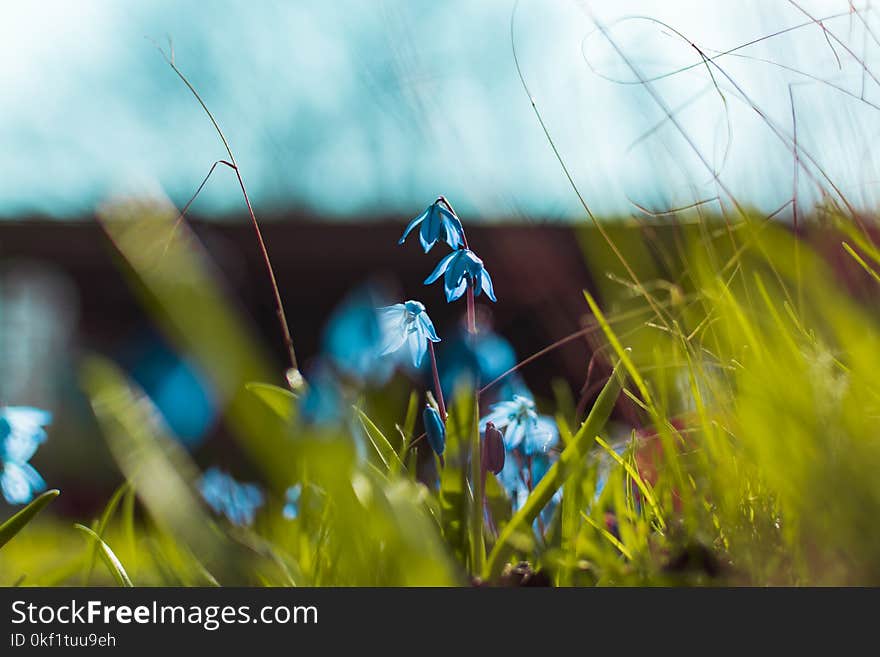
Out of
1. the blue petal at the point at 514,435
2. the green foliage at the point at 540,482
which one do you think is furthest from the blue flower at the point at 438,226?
the blue petal at the point at 514,435

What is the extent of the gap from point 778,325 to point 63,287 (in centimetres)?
465

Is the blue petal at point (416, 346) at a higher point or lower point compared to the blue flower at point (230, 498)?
lower

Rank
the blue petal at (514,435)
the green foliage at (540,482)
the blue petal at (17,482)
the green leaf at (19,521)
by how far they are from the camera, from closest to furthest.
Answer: the green foliage at (540,482) < the green leaf at (19,521) < the blue petal at (17,482) < the blue petal at (514,435)

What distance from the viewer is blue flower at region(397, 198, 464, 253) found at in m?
0.85

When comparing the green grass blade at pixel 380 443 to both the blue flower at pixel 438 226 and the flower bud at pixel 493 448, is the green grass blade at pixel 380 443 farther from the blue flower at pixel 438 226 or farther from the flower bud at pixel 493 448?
the blue flower at pixel 438 226

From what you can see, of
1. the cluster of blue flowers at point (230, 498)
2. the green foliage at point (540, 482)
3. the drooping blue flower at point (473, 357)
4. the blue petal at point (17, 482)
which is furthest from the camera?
A: the cluster of blue flowers at point (230, 498)

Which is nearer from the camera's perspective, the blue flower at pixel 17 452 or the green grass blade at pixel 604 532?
the green grass blade at pixel 604 532

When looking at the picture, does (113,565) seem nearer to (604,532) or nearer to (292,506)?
(292,506)

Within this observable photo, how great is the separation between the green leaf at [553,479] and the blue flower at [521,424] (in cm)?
24

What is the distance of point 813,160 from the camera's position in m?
0.88

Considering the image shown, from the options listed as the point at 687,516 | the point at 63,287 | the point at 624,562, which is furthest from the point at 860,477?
the point at 63,287

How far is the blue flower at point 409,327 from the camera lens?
2.75ft
